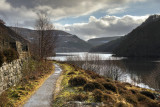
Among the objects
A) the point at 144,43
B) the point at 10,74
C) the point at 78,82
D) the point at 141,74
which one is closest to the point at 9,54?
the point at 10,74

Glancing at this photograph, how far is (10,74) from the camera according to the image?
13.3 m

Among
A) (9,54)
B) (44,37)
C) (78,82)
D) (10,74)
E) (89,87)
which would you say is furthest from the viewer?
(44,37)

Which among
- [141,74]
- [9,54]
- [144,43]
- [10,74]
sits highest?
[144,43]

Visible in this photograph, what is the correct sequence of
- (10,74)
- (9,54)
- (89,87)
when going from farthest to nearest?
1. (89,87)
2. (10,74)
3. (9,54)

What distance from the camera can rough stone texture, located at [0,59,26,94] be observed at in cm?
1170

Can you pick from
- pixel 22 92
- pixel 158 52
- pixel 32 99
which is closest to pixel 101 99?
pixel 32 99

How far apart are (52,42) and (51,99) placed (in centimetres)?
2332

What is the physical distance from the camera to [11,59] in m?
13.3

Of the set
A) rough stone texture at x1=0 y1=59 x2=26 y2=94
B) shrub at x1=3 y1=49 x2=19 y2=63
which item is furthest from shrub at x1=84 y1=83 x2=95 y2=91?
shrub at x1=3 y1=49 x2=19 y2=63

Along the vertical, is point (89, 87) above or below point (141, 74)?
above

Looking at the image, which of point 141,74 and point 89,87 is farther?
point 141,74

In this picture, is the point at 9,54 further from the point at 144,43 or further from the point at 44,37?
the point at 144,43

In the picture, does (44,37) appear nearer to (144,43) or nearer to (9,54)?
(9,54)

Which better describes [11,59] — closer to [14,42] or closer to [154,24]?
[14,42]
